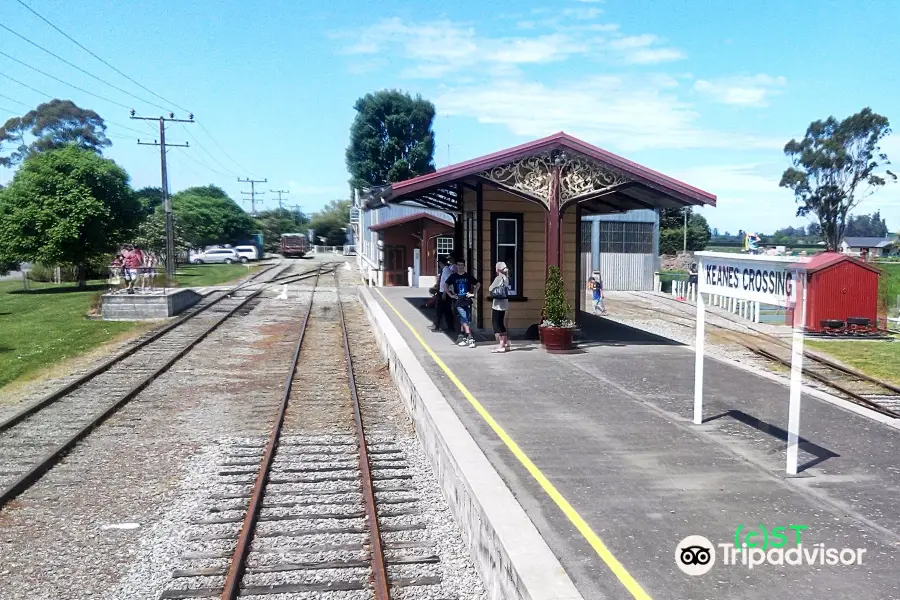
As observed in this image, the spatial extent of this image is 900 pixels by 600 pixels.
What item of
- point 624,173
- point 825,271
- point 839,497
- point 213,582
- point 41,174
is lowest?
point 213,582

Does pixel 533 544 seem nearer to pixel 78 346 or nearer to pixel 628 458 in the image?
pixel 628 458

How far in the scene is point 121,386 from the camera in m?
12.3

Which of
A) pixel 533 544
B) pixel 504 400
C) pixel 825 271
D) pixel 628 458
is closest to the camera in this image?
pixel 533 544

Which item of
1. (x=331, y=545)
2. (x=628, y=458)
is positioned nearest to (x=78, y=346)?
(x=331, y=545)

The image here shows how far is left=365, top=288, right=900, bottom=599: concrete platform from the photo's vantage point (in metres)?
4.44

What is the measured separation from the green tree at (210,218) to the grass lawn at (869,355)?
198ft

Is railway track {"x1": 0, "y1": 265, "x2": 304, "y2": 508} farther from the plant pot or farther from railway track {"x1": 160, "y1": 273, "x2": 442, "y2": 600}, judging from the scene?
the plant pot

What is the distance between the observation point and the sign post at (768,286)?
610 cm

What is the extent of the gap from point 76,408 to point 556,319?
26.0 feet

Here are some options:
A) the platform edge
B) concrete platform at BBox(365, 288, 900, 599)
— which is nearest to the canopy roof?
concrete platform at BBox(365, 288, 900, 599)

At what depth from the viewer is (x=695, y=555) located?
464 cm

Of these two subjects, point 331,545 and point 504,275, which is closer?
point 331,545

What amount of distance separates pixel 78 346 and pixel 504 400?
12394 mm

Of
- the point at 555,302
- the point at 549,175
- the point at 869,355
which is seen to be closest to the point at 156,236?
the point at 549,175
